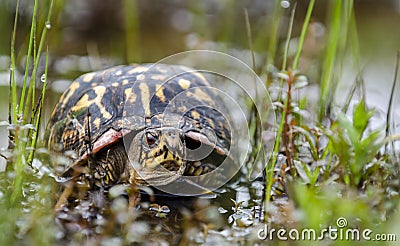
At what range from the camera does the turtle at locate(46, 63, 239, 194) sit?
2.36 metres

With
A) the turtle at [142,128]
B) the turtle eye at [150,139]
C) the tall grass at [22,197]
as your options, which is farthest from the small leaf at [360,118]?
the tall grass at [22,197]

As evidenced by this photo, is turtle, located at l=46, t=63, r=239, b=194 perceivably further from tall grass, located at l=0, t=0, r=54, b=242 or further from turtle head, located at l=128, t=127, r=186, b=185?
tall grass, located at l=0, t=0, r=54, b=242

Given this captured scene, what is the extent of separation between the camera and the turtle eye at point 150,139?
2344mm

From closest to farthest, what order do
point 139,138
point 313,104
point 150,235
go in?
point 150,235 < point 139,138 < point 313,104

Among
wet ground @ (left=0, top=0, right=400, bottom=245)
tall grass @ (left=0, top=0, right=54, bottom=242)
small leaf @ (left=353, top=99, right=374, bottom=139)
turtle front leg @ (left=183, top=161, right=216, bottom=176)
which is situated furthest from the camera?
turtle front leg @ (left=183, top=161, right=216, bottom=176)

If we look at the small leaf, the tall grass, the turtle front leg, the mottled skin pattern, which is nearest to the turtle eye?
the mottled skin pattern

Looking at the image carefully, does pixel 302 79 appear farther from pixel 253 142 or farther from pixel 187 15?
pixel 187 15

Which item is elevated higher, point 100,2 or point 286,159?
point 100,2

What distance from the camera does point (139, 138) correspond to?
240 cm

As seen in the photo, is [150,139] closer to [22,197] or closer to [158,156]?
[158,156]

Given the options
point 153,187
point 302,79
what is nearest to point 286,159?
point 302,79

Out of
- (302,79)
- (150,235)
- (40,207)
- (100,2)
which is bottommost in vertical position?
(150,235)

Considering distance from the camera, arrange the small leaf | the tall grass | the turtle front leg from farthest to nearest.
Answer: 1. the turtle front leg
2. the small leaf
3. the tall grass

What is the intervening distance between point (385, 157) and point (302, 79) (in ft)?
1.48
